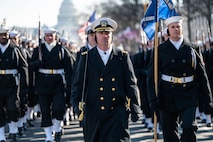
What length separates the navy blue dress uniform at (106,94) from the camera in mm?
7324

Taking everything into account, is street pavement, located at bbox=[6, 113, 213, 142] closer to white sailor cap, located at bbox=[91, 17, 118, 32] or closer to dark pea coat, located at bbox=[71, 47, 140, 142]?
dark pea coat, located at bbox=[71, 47, 140, 142]

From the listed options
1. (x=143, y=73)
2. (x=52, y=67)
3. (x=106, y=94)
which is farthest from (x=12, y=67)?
(x=106, y=94)

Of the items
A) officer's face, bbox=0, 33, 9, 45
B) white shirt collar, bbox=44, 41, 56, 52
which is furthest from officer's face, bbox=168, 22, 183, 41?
officer's face, bbox=0, 33, 9, 45

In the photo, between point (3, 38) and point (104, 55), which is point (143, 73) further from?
point (104, 55)

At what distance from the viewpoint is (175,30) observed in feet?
29.1

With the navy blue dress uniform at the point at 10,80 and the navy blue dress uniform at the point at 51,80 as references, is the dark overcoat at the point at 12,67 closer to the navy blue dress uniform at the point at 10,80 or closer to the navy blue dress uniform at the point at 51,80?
the navy blue dress uniform at the point at 10,80

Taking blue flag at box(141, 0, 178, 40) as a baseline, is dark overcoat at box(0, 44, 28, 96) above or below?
below

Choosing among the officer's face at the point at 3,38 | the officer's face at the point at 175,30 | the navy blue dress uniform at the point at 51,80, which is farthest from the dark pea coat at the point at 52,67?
the officer's face at the point at 175,30

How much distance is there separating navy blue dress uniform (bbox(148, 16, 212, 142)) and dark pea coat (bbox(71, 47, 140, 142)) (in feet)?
4.50

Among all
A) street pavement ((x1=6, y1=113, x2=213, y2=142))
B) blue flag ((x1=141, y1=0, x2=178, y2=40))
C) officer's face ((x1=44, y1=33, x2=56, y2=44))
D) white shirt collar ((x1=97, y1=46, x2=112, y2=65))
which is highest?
blue flag ((x1=141, y1=0, x2=178, y2=40))

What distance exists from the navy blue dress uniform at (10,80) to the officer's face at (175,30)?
13.8ft

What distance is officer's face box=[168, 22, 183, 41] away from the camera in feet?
29.1

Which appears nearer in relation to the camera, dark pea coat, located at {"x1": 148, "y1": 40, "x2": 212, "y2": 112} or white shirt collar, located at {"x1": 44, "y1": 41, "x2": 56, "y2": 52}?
dark pea coat, located at {"x1": 148, "y1": 40, "x2": 212, "y2": 112}

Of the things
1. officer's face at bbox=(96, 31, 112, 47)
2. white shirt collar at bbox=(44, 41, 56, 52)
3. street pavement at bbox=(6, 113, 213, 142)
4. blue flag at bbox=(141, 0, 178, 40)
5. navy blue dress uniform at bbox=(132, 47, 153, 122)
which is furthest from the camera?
navy blue dress uniform at bbox=(132, 47, 153, 122)
